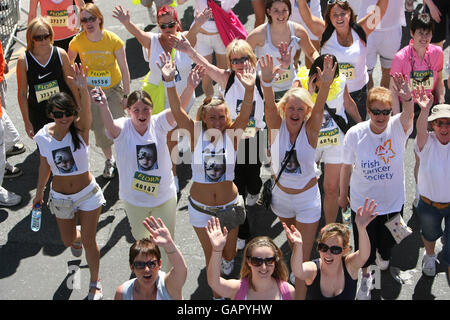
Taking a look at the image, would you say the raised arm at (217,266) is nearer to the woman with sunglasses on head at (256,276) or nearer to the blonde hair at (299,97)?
the woman with sunglasses on head at (256,276)

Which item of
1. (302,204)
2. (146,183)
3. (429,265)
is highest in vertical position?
(146,183)

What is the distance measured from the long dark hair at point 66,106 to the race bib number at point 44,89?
137 centimetres

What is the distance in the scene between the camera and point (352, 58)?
7387 mm

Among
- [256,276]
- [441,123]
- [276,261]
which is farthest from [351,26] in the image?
[256,276]

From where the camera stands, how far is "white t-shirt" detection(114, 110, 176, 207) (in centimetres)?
596

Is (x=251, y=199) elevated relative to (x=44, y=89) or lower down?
lower down

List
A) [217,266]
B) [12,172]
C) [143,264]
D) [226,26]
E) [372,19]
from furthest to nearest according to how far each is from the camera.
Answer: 1. [226,26]
2. [12,172]
3. [372,19]
4. [143,264]
5. [217,266]

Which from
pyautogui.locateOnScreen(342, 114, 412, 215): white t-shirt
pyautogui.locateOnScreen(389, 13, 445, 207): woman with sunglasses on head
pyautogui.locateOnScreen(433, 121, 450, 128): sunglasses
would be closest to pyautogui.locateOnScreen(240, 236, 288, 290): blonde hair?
pyautogui.locateOnScreen(342, 114, 412, 215): white t-shirt

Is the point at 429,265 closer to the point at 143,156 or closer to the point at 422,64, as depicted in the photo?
the point at 422,64

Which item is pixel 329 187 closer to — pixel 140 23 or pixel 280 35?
pixel 280 35

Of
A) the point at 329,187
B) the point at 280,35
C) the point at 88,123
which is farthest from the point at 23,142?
the point at 329,187

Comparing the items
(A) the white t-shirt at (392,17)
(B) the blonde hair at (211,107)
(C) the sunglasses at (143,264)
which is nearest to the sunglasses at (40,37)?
(B) the blonde hair at (211,107)

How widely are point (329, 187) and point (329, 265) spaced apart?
65.6 inches

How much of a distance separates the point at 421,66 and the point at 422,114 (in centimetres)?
153
